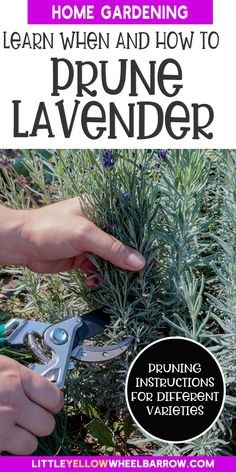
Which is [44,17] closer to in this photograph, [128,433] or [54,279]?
[54,279]

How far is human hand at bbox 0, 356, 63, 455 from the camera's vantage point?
1.42 meters

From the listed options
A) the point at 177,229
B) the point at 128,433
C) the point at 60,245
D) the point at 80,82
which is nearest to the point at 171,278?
the point at 177,229

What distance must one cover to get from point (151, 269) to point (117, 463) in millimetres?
436

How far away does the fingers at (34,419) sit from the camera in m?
1.43

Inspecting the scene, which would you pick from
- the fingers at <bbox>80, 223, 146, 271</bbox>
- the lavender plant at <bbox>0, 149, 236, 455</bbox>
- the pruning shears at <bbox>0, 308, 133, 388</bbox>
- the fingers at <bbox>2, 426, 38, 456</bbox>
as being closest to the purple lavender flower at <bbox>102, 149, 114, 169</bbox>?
the lavender plant at <bbox>0, 149, 236, 455</bbox>

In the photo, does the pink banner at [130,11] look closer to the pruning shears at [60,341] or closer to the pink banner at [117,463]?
the pruning shears at [60,341]

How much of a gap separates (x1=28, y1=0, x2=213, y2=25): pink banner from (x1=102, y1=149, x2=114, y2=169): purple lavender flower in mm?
366

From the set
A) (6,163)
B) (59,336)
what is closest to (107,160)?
(59,336)

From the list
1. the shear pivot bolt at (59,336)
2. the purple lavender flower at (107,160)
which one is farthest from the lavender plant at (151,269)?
the shear pivot bolt at (59,336)

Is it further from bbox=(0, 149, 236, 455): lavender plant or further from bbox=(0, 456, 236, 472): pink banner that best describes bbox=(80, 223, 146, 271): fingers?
bbox=(0, 456, 236, 472): pink banner

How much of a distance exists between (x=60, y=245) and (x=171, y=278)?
0.87 feet

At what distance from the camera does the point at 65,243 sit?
1.63 meters

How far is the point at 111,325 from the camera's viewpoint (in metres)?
1.63

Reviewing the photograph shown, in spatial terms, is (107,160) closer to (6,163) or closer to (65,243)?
(65,243)
